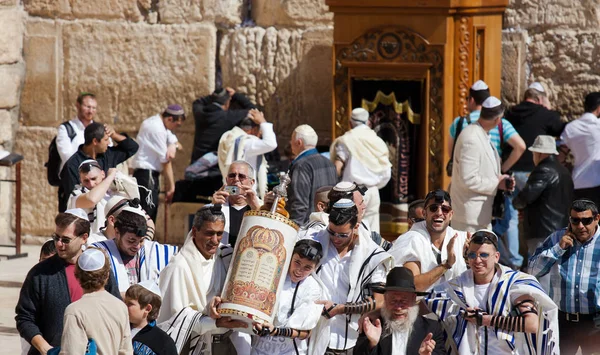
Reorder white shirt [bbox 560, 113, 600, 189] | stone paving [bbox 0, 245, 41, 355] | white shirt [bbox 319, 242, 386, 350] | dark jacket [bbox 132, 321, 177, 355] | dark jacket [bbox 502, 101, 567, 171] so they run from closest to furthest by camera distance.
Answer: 1. dark jacket [bbox 132, 321, 177, 355]
2. white shirt [bbox 319, 242, 386, 350]
3. stone paving [bbox 0, 245, 41, 355]
4. white shirt [bbox 560, 113, 600, 189]
5. dark jacket [bbox 502, 101, 567, 171]

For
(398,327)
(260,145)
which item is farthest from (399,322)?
(260,145)

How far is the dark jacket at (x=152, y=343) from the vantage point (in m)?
6.66

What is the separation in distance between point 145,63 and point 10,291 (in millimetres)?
3034

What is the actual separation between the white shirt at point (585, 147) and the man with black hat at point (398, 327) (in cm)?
424

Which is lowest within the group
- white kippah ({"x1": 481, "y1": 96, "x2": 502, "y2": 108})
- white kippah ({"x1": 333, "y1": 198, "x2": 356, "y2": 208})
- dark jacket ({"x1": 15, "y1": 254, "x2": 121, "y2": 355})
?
dark jacket ({"x1": 15, "y1": 254, "x2": 121, "y2": 355})

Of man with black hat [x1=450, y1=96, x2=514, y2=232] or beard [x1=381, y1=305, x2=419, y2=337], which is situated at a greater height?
man with black hat [x1=450, y1=96, x2=514, y2=232]

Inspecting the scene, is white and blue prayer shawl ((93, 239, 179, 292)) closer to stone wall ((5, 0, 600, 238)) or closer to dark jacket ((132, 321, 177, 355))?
dark jacket ((132, 321, 177, 355))

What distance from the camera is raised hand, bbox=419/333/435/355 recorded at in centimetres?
698

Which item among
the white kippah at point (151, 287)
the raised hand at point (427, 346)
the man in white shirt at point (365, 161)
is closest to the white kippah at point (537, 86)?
the man in white shirt at point (365, 161)

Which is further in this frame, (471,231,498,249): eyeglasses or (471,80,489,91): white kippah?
(471,80,489,91): white kippah

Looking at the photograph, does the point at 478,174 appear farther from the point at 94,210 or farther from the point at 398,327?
the point at 398,327

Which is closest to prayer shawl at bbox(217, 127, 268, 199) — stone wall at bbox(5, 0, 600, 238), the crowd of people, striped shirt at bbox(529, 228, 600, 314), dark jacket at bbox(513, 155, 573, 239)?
stone wall at bbox(5, 0, 600, 238)

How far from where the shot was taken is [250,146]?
11.1m

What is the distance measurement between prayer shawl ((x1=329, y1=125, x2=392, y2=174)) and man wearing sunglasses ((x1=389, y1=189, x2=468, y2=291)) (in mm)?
2758
